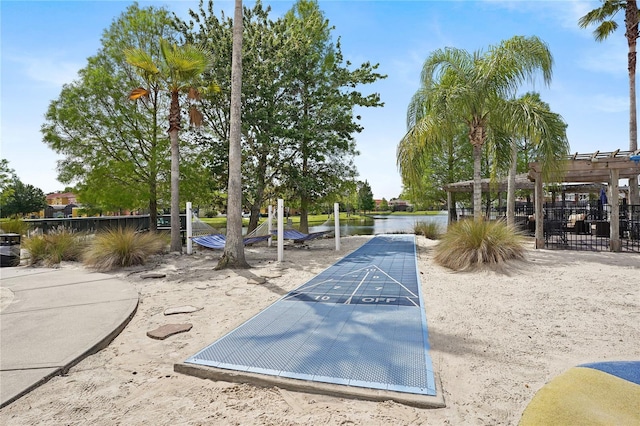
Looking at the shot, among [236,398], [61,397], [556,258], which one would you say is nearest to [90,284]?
[61,397]

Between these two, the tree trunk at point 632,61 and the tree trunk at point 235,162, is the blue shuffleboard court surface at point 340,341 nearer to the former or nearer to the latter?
the tree trunk at point 235,162

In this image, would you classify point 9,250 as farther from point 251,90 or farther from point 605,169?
point 605,169

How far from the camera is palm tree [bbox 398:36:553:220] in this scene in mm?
8383

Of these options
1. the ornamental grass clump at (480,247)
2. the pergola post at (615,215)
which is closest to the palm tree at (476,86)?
the ornamental grass clump at (480,247)

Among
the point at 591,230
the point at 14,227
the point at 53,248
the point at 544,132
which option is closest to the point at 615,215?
the point at 544,132

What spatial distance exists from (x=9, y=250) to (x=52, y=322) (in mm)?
6761

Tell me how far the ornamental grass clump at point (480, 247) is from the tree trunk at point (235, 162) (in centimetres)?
444

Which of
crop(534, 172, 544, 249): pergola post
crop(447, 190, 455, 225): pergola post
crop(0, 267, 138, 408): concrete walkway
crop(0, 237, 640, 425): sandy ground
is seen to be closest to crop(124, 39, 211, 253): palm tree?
crop(0, 267, 138, 408): concrete walkway

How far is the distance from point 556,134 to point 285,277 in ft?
24.7

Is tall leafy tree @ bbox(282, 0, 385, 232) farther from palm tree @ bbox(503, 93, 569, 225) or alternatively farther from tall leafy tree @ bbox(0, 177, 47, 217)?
tall leafy tree @ bbox(0, 177, 47, 217)

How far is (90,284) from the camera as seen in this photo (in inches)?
223

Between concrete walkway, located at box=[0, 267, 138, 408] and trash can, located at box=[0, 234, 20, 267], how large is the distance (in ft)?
8.62

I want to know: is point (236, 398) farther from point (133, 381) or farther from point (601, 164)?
point (601, 164)

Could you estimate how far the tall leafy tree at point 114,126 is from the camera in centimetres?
1118
